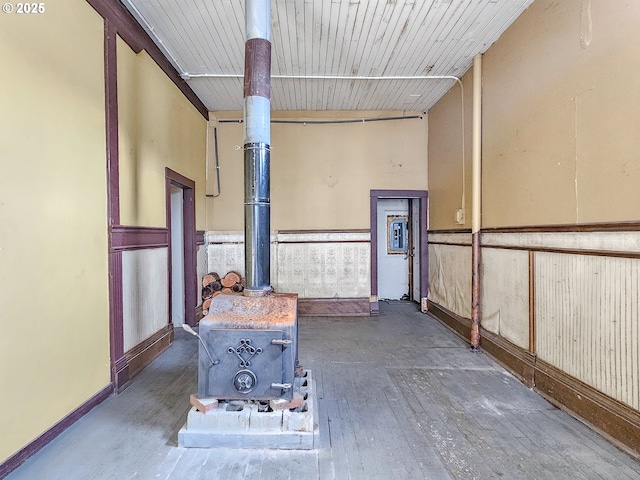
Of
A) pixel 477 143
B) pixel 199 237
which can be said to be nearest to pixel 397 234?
pixel 477 143

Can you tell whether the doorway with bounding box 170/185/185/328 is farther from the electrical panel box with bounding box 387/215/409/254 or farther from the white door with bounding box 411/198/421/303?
the white door with bounding box 411/198/421/303

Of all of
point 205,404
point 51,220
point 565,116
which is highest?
point 565,116

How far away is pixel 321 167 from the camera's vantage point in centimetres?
546

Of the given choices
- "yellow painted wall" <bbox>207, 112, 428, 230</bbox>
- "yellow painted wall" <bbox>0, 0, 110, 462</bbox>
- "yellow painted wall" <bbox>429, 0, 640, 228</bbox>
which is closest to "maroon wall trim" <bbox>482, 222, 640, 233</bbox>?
"yellow painted wall" <bbox>429, 0, 640, 228</bbox>

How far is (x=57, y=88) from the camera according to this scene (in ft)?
6.97

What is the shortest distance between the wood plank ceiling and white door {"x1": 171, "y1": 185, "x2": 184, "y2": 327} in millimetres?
1575

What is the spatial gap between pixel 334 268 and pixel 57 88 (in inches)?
161

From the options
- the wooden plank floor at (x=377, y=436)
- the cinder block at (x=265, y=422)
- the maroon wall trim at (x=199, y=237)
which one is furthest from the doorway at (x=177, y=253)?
the cinder block at (x=265, y=422)

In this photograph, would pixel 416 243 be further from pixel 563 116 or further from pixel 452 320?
pixel 563 116

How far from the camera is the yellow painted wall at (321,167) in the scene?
5.43 m

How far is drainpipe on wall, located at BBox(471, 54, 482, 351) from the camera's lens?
3734 millimetres

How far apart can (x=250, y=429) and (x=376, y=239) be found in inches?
151

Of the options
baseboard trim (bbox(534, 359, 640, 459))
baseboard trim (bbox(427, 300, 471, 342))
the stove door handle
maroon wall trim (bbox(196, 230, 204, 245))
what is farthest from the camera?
maroon wall trim (bbox(196, 230, 204, 245))

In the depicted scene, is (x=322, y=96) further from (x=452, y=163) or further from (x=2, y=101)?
(x=2, y=101)
